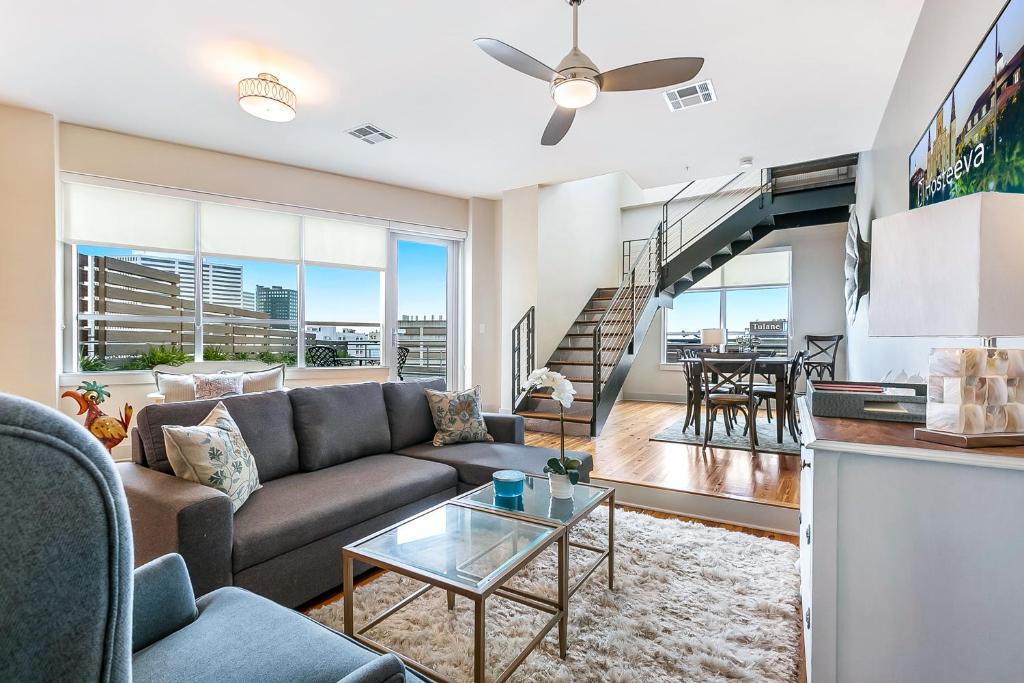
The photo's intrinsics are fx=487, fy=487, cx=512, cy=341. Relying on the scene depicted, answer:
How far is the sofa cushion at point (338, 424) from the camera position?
105 inches

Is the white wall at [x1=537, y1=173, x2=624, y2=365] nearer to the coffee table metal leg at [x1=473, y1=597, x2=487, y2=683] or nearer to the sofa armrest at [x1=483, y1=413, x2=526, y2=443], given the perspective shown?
A: the sofa armrest at [x1=483, y1=413, x2=526, y2=443]

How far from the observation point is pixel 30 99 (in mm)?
3654

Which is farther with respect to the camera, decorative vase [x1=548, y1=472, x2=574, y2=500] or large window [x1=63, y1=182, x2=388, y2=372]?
large window [x1=63, y1=182, x2=388, y2=372]

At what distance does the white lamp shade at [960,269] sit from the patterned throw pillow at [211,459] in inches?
91.7

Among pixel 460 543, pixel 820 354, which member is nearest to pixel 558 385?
pixel 460 543

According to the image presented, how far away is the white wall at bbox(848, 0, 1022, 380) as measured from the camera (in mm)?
1972

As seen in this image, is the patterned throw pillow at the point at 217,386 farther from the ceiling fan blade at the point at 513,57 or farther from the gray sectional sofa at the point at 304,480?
the ceiling fan blade at the point at 513,57

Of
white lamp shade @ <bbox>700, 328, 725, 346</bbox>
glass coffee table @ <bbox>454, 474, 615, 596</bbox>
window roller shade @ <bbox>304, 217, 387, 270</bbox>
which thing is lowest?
glass coffee table @ <bbox>454, 474, 615, 596</bbox>

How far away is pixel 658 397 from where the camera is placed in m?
8.15

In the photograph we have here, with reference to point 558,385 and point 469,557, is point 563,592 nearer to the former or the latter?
point 469,557

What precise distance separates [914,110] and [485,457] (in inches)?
125

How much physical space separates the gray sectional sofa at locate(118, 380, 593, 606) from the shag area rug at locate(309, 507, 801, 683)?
283 millimetres

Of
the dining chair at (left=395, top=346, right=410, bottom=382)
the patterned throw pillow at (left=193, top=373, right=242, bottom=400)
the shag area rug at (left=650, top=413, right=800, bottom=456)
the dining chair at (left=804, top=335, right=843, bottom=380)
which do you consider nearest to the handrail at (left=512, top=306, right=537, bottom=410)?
the dining chair at (left=395, top=346, right=410, bottom=382)

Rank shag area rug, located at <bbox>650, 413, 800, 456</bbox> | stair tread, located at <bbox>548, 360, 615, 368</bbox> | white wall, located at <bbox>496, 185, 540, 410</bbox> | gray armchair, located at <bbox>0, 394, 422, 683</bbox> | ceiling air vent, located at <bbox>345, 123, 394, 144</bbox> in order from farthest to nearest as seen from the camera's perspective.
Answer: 1. white wall, located at <bbox>496, 185, 540, 410</bbox>
2. stair tread, located at <bbox>548, 360, 615, 368</bbox>
3. shag area rug, located at <bbox>650, 413, 800, 456</bbox>
4. ceiling air vent, located at <bbox>345, 123, 394, 144</bbox>
5. gray armchair, located at <bbox>0, 394, 422, 683</bbox>
